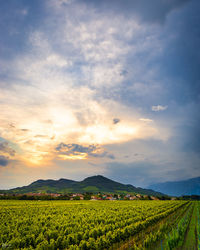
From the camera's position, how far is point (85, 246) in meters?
15.4

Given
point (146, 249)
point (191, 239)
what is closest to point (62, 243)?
point (146, 249)

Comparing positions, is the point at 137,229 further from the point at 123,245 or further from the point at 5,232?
the point at 5,232

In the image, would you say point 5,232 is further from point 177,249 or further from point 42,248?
point 177,249

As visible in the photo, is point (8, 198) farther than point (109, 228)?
Yes

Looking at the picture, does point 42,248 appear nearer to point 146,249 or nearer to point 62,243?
point 62,243

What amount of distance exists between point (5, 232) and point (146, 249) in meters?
16.5

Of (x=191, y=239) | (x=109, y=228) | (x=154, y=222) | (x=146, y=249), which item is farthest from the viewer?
(x=154, y=222)

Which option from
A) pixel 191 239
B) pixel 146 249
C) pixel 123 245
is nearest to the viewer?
pixel 146 249

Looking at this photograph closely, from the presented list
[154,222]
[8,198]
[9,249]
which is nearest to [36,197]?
[8,198]

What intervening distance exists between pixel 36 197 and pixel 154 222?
295 feet

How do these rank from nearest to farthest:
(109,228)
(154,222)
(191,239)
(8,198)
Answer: (191,239) → (109,228) → (154,222) → (8,198)

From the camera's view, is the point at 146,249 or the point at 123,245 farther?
the point at 123,245

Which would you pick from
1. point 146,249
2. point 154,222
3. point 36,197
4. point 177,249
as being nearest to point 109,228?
point 146,249

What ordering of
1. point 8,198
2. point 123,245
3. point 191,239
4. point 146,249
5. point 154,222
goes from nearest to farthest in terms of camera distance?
point 146,249, point 123,245, point 191,239, point 154,222, point 8,198
